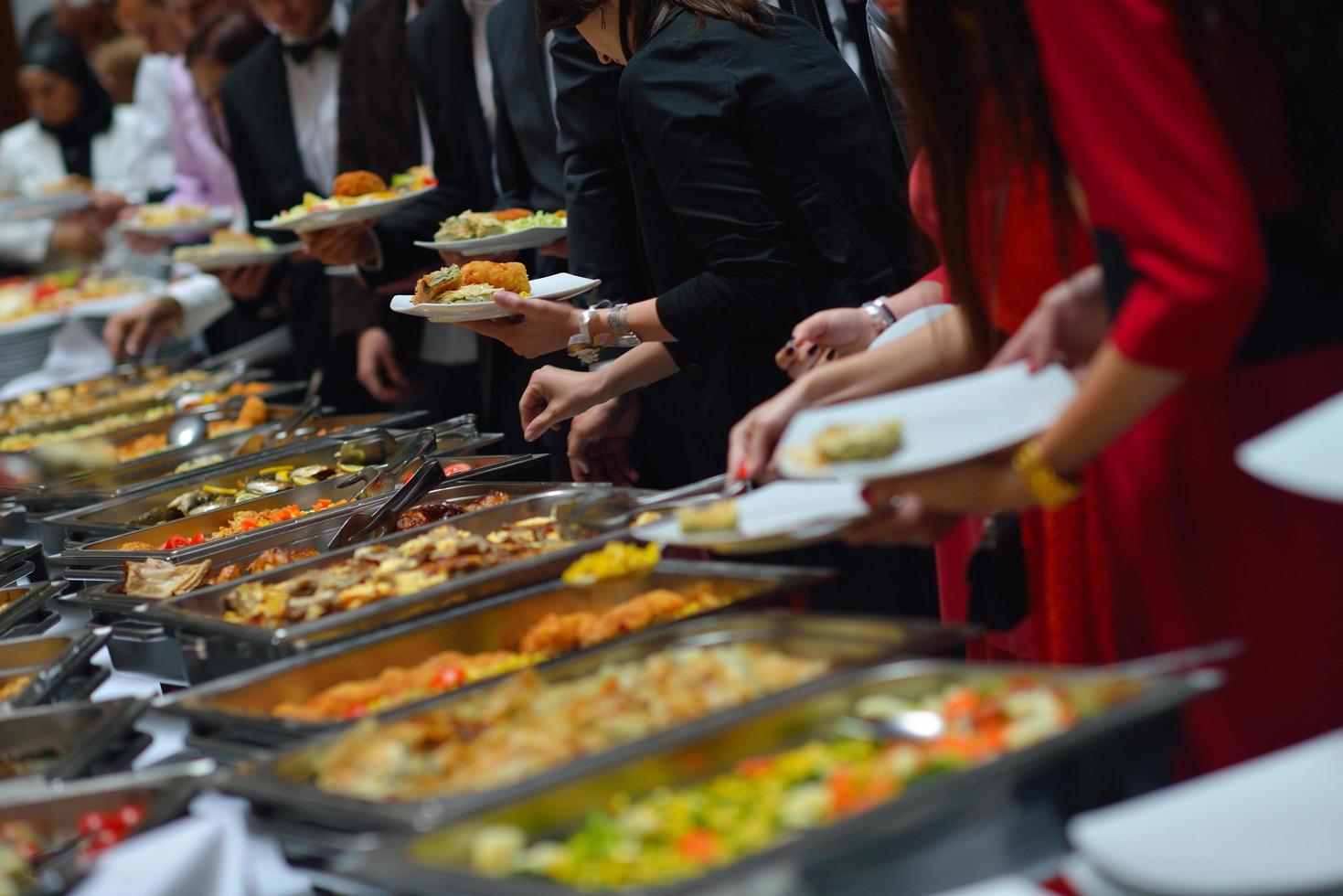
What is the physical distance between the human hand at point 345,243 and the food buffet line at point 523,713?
3.72ft

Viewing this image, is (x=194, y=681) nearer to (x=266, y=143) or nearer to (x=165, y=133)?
(x=266, y=143)

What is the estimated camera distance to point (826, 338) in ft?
6.42

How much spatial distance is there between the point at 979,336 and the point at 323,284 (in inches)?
140

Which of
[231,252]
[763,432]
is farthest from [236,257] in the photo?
[763,432]

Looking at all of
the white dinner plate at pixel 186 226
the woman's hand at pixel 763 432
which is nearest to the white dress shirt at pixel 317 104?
the white dinner plate at pixel 186 226

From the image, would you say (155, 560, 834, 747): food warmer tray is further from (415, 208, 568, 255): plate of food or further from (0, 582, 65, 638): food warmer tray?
(415, 208, 568, 255): plate of food

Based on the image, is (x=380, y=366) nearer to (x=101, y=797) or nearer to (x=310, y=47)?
(x=310, y=47)

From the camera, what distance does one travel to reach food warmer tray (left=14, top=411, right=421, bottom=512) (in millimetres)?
3092

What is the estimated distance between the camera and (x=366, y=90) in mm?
3969

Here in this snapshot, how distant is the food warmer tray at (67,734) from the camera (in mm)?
1618

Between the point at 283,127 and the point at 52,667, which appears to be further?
the point at 283,127

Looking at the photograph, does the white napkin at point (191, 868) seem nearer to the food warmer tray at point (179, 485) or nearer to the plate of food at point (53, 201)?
the food warmer tray at point (179, 485)

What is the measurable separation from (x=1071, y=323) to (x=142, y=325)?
3.80m

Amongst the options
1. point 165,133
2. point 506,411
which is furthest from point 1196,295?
point 165,133
